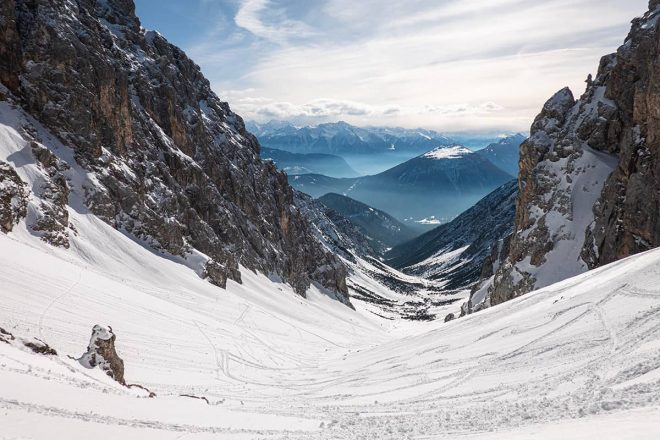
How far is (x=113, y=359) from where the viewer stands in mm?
24016

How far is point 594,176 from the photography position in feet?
219

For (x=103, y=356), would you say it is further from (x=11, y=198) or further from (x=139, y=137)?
(x=139, y=137)

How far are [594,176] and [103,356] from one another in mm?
69910

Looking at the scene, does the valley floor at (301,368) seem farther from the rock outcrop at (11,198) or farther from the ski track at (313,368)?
the rock outcrop at (11,198)

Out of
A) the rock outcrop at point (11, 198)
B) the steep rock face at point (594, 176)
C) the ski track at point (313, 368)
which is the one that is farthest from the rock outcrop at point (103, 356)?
the steep rock face at point (594, 176)

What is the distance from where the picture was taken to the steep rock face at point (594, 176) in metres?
51.3

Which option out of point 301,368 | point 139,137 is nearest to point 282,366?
point 301,368

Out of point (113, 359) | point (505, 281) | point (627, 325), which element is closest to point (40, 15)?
point (113, 359)

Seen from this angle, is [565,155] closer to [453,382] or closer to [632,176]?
[632,176]

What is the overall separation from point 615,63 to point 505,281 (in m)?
37.8

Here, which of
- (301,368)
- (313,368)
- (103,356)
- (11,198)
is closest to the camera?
(103,356)

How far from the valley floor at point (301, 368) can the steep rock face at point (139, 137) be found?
36.2 feet

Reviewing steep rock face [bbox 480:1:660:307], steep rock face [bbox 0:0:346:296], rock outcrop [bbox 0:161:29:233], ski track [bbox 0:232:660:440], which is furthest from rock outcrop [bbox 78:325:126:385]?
steep rock face [bbox 480:1:660:307]

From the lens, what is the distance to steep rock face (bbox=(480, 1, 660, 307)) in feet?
168
